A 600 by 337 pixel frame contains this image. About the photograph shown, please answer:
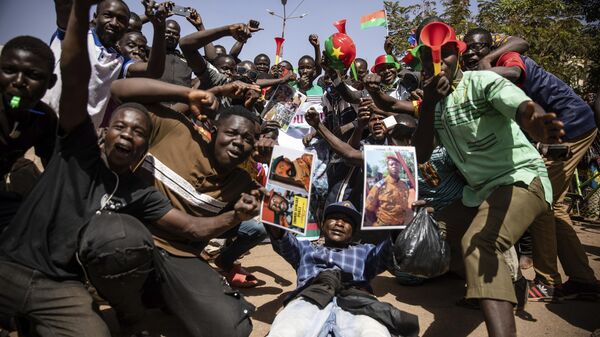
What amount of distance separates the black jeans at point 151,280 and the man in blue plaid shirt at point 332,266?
36cm

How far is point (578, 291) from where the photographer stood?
12.1 ft

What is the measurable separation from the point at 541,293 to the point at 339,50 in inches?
122

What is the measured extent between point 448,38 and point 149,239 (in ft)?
7.38

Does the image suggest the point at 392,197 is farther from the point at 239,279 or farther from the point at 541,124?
the point at 239,279

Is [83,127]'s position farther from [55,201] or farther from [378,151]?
[378,151]

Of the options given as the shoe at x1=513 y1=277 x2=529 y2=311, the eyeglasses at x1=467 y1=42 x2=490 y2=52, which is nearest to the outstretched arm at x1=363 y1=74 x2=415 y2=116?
the eyeglasses at x1=467 y1=42 x2=490 y2=52

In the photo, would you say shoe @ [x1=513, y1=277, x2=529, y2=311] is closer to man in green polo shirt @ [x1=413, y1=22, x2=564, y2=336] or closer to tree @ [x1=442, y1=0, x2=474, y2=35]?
man in green polo shirt @ [x1=413, y1=22, x2=564, y2=336]

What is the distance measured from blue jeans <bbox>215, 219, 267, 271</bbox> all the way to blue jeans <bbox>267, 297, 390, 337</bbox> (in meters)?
1.06

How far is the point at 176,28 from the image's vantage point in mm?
5152

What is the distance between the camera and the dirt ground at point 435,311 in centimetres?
313

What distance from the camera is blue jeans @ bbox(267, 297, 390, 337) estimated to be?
100 inches

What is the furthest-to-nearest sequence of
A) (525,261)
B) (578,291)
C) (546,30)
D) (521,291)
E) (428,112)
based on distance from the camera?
(546,30) < (525,261) < (578,291) < (521,291) < (428,112)

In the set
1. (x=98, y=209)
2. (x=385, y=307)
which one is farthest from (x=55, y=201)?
(x=385, y=307)

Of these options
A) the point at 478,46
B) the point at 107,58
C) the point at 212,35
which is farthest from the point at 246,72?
the point at 478,46
